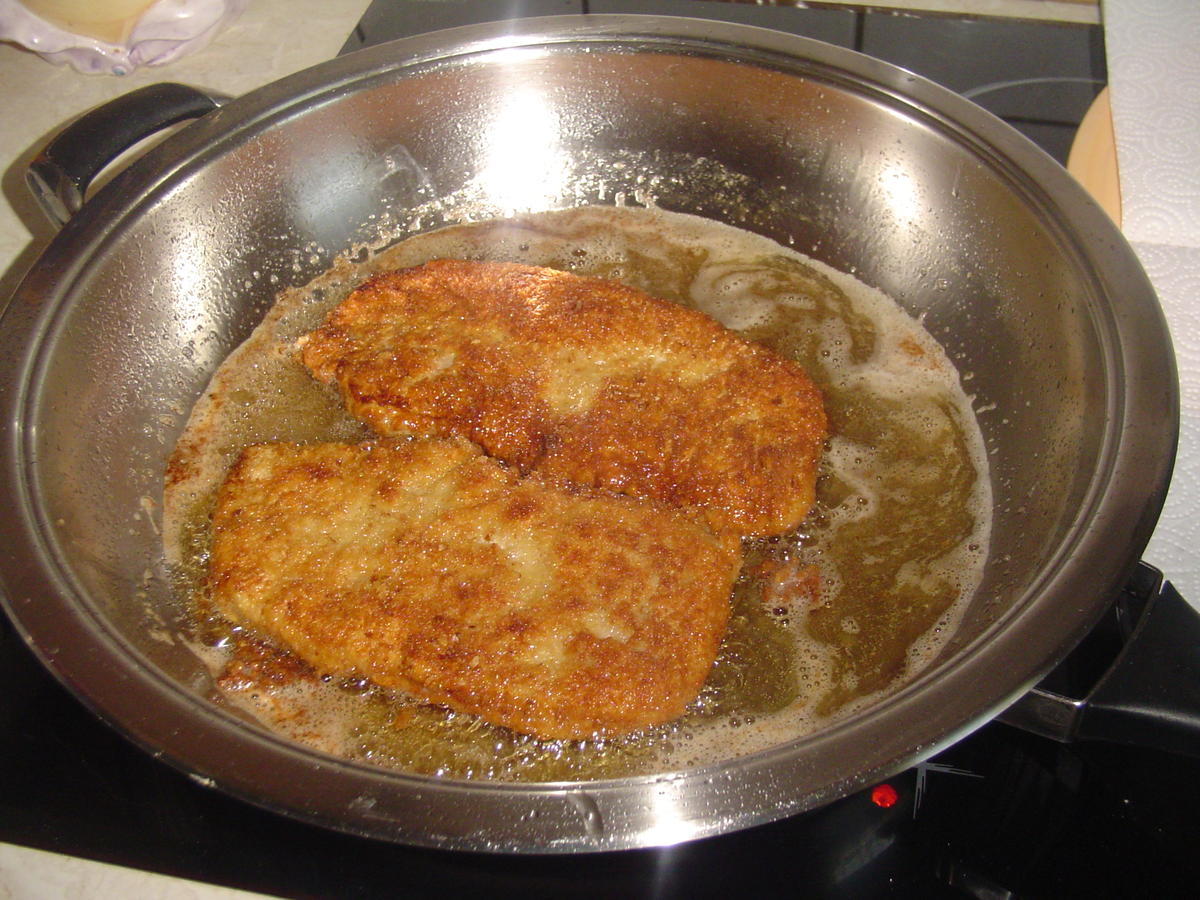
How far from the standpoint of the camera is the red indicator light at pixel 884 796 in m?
Answer: 0.98

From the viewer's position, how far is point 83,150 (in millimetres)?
1269

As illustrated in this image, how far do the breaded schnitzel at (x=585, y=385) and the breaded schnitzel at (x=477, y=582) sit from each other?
7 cm

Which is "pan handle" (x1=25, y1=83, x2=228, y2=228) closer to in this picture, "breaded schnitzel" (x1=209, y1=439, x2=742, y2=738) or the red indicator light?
"breaded schnitzel" (x1=209, y1=439, x2=742, y2=738)

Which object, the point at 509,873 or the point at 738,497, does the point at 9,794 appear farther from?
the point at 738,497

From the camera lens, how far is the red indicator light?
38.6 inches

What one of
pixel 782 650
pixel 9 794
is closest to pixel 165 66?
pixel 9 794

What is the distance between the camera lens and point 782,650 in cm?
111

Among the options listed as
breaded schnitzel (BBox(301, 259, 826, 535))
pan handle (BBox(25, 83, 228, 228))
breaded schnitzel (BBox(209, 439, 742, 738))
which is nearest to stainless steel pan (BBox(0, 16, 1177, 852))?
pan handle (BBox(25, 83, 228, 228))

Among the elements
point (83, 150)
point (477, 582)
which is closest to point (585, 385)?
point (477, 582)

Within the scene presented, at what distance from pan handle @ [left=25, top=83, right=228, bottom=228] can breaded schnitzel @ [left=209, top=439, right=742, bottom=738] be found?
1.47ft

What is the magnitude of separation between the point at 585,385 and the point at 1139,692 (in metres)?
0.76

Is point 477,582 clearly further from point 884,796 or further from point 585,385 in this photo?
point 884,796

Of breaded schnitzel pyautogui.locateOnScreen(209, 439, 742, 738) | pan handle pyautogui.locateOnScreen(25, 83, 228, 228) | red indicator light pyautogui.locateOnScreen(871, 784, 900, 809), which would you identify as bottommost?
red indicator light pyautogui.locateOnScreen(871, 784, 900, 809)

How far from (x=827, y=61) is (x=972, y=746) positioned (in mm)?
1027
